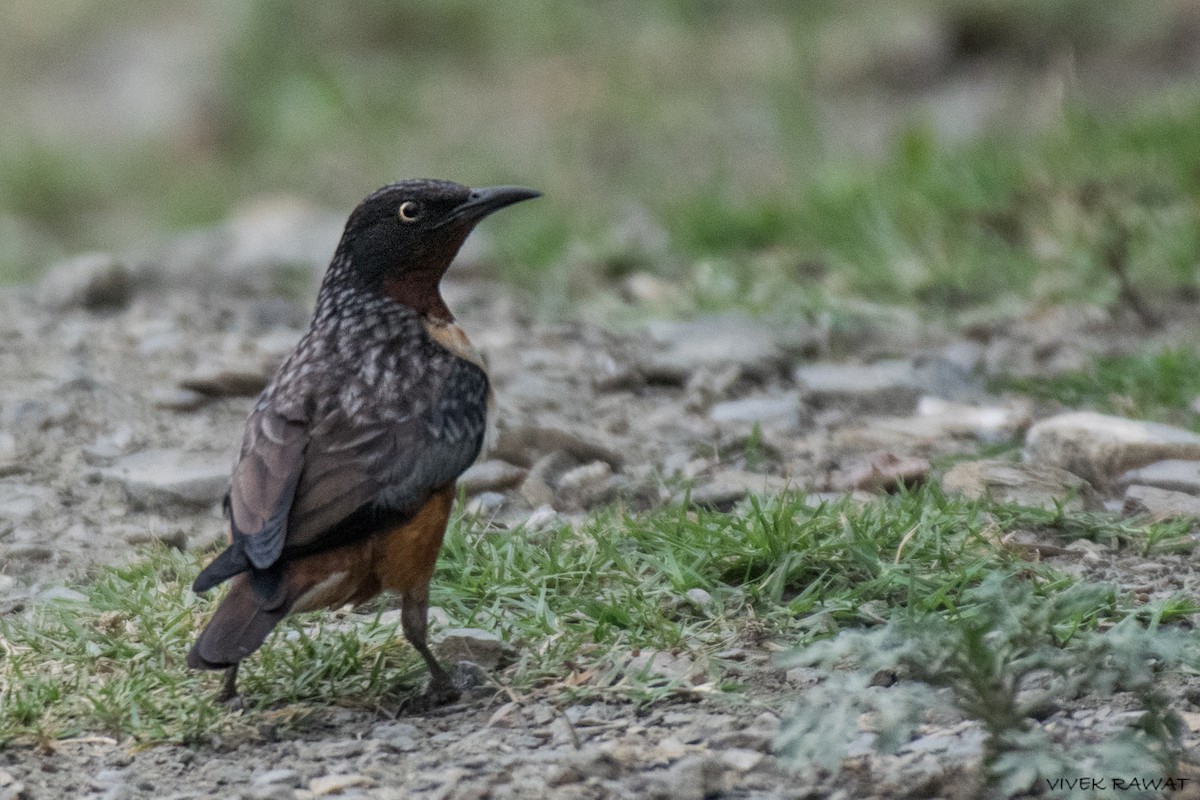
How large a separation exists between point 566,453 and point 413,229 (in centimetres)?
115

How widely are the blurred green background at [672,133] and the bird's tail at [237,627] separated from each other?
413 cm

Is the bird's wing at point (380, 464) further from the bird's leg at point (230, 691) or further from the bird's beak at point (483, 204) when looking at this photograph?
the bird's beak at point (483, 204)

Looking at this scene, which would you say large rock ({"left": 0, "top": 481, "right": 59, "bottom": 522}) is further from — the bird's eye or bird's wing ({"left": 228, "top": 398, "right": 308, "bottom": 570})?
the bird's eye

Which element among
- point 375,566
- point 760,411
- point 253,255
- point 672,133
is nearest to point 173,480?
point 375,566

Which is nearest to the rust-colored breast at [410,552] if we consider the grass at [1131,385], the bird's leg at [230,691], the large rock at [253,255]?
the bird's leg at [230,691]

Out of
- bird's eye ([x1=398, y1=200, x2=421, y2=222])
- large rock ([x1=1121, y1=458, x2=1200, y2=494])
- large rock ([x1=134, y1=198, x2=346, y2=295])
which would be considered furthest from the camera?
large rock ([x1=134, y1=198, x2=346, y2=295])

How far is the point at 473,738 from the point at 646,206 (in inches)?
239

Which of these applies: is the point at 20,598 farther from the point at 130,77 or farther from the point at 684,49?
the point at 130,77

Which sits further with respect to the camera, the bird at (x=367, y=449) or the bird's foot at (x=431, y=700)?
the bird's foot at (x=431, y=700)

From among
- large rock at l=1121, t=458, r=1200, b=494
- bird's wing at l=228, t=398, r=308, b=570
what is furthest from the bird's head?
large rock at l=1121, t=458, r=1200, b=494

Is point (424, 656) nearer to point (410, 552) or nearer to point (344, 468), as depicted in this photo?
point (410, 552)

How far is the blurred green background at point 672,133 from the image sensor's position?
8.48 m

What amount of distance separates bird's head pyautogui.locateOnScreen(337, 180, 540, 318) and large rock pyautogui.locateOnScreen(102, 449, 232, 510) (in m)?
0.93

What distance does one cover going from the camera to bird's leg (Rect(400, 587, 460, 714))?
4332mm
